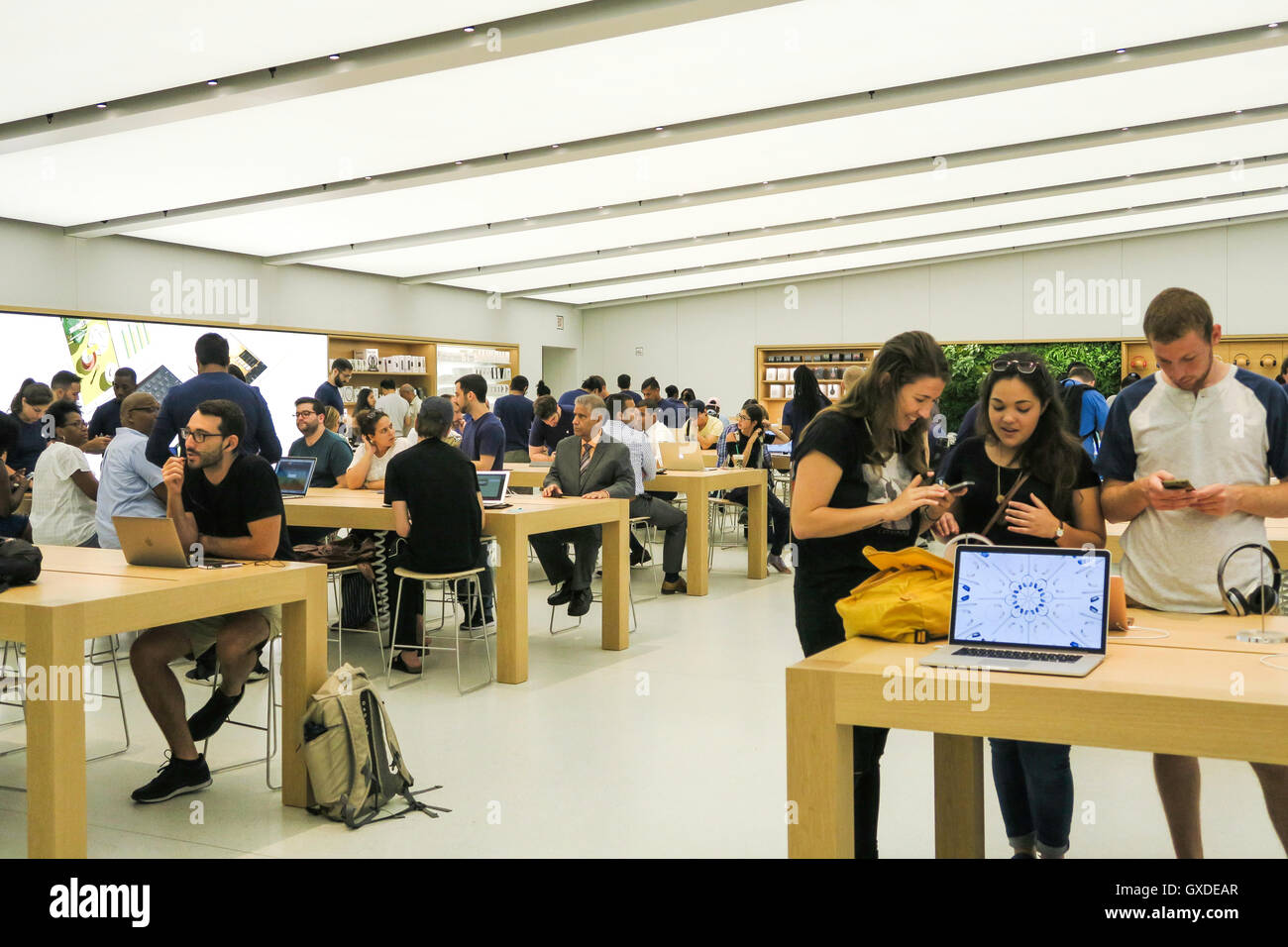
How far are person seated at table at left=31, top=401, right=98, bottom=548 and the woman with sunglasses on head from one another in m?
4.44

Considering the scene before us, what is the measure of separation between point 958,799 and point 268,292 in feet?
37.9

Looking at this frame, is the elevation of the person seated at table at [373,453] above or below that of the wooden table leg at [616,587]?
above

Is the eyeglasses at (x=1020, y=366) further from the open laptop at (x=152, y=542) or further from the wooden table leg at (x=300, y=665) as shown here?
the open laptop at (x=152, y=542)

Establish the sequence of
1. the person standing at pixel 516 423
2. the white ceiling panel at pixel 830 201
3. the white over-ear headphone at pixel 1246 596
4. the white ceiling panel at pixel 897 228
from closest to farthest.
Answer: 1. the white over-ear headphone at pixel 1246 596
2. the person standing at pixel 516 423
3. the white ceiling panel at pixel 830 201
4. the white ceiling panel at pixel 897 228

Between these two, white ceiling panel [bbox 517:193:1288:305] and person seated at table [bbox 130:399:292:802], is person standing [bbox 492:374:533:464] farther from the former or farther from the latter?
white ceiling panel [bbox 517:193:1288:305]

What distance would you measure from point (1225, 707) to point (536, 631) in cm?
498

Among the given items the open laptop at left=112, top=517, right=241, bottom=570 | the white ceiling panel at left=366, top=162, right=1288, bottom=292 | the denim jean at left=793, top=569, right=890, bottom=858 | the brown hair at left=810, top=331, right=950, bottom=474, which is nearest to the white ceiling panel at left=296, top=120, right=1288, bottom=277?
the white ceiling panel at left=366, top=162, right=1288, bottom=292

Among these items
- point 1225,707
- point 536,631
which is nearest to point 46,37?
point 536,631

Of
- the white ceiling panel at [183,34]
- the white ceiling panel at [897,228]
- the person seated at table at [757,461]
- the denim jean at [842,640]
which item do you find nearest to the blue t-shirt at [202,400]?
the white ceiling panel at [183,34]

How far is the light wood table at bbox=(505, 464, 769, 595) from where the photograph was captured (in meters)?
7.73

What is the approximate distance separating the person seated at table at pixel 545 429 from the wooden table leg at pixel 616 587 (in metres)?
2.80

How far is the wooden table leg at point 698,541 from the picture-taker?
7.71m

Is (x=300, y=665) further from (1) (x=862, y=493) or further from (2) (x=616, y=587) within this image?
(2) (x=616, y=587)

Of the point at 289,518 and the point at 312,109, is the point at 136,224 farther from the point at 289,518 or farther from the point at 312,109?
the point at 289,518
